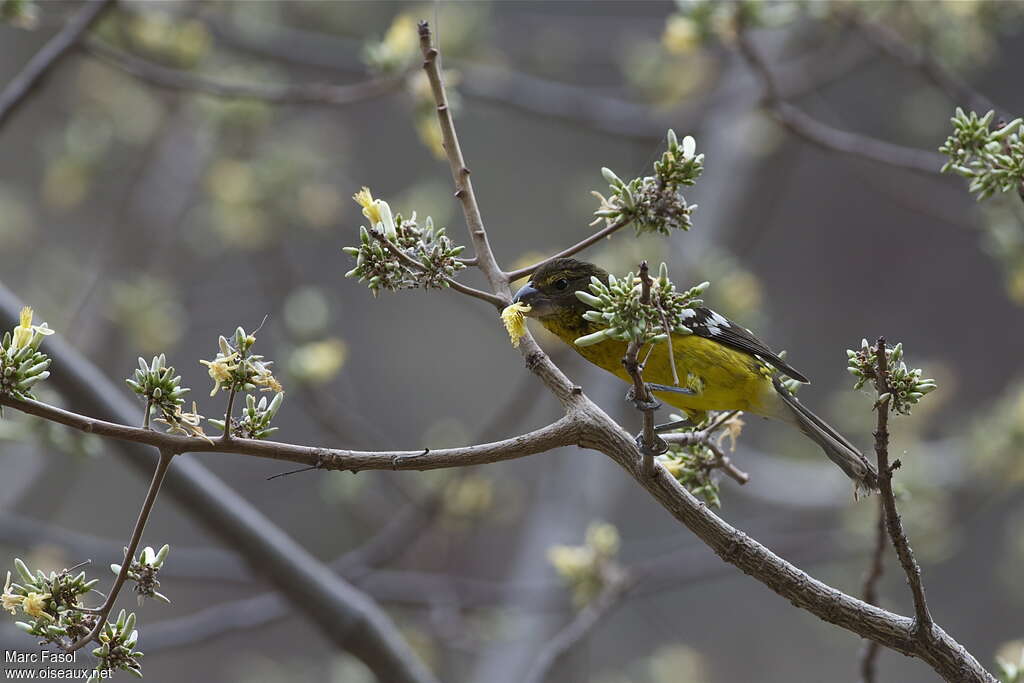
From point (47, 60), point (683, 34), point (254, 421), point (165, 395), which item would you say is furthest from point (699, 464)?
point (47, 60)

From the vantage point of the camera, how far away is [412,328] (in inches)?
333

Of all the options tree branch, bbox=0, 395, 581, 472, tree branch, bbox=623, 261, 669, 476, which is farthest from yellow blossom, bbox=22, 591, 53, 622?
tree branch, bbox=623, 261, 669, 476

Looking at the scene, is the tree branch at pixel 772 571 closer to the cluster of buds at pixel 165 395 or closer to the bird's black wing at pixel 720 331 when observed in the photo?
the cluster of buds at pixel 165 395

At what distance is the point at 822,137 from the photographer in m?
3.62

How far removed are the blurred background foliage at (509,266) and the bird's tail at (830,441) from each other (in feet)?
2.52

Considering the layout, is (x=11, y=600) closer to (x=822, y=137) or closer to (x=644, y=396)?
(x=644, y=396)

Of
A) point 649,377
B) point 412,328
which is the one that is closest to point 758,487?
point 649,377

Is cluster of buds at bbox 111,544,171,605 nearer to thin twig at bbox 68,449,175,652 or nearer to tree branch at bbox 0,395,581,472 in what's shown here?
thin twig at bbox 68,449,175,652

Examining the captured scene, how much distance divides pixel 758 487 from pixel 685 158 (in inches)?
165

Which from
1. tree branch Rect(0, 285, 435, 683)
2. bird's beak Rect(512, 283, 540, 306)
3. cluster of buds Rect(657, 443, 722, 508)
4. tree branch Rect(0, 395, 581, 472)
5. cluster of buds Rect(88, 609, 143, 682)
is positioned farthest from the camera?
tree branch Rect(0, 285, 435, 683)

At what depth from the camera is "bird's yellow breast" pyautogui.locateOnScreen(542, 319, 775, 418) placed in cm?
259

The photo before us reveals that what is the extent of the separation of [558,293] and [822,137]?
1.64m

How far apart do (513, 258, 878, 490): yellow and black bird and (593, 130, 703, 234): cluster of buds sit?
820 mm

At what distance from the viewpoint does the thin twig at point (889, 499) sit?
148cm
